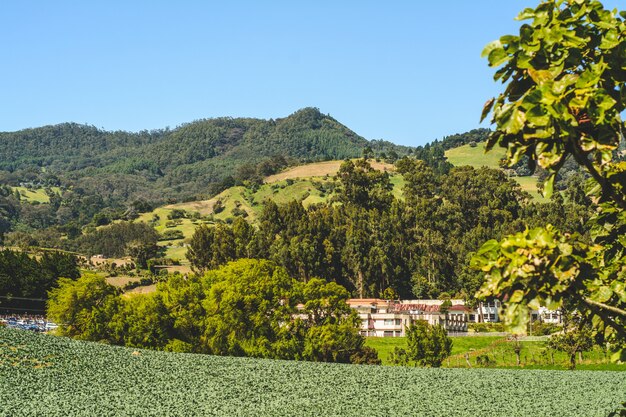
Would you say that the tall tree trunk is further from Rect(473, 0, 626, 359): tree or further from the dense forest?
Rect(473, 0, 626, 359): tree

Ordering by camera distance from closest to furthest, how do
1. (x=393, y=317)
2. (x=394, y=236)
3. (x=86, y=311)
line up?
(x=86, y=311)
(x=393, y=317)
(x=394, y=236)

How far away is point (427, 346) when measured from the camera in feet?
286

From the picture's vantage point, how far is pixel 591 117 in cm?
731

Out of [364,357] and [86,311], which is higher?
[86,311]

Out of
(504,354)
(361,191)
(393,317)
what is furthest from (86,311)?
(361,191)

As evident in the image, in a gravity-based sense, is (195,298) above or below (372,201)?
below

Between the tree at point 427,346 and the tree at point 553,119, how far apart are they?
3157 inches

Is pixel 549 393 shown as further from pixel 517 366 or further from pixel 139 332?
pixel 139 332

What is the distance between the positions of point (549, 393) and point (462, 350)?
1757 inches

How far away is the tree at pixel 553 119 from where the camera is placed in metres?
7.26

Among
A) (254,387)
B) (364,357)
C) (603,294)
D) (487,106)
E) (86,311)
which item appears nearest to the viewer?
(487,106)

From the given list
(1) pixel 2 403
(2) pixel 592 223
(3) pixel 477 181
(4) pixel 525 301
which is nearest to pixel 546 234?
(4) pixel 525 301

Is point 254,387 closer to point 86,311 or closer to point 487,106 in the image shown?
point 86,311

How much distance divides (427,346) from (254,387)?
34840mm
